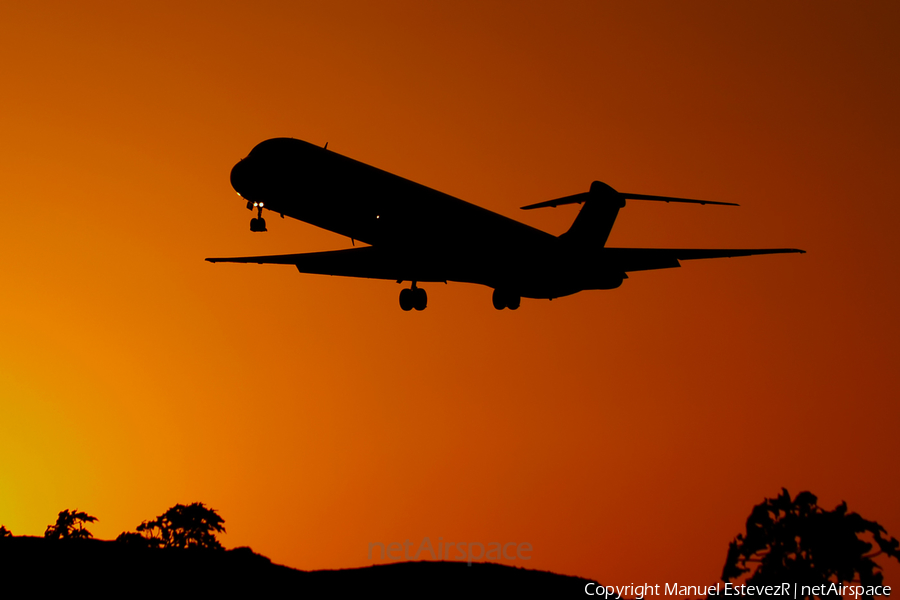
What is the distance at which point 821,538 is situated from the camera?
19.9 metres

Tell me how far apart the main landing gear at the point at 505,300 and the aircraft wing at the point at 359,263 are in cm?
494

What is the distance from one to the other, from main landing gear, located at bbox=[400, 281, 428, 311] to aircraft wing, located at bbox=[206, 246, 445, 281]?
1.46 meters

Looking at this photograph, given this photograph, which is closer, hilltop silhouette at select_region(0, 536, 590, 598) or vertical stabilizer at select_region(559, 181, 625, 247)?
hilltop silhouette at select_region(0, 536, 590, 598)

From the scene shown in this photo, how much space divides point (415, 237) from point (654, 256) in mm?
10414

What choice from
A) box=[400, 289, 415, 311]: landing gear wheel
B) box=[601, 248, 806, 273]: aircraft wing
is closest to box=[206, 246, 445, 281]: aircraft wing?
box=[400, 289, 415, 311]: landing gear wheel

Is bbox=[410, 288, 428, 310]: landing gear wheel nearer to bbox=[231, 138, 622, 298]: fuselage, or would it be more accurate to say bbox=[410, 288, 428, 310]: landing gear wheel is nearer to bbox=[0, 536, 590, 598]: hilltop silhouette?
bbox=[231, 138, 622, 298]: fuselage

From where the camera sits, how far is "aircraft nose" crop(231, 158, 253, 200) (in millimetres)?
32188

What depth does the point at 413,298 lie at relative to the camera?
38.8 m

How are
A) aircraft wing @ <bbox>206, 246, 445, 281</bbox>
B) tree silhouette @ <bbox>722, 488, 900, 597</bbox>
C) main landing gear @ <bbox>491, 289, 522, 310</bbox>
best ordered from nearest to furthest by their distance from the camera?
tree silhouette @ <bbox>722, 488, 900, 597</bbox> < aircraft wing @ <bbox>206, 246, 445, 281</bbox> < main landing gear @ <bbox>491, 289, 522, 310</bbox>

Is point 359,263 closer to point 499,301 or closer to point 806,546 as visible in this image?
point 499,301

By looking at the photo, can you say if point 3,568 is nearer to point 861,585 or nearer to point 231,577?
point 231,577

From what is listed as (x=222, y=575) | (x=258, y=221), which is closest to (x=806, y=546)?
(x=222, y=575)

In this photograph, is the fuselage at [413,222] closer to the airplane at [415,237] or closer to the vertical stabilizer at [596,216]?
the airplane at [415,237]

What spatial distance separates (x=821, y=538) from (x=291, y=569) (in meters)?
13.1
